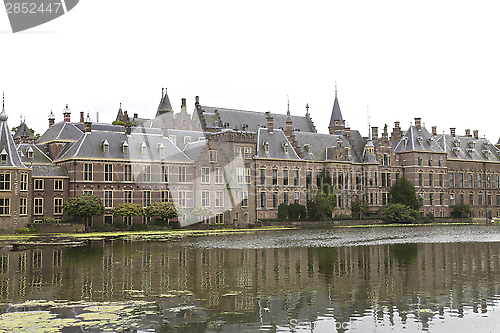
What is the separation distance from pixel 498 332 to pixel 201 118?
73.6 m

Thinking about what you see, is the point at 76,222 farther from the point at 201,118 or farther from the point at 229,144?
the point at 201,118

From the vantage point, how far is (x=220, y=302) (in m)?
19.3

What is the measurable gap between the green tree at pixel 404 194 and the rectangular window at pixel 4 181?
57702 mm

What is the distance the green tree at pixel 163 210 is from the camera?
62.8m

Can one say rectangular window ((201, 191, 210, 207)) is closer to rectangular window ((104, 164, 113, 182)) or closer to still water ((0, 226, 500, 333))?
rectangular window ((104, 164, 113, 182))

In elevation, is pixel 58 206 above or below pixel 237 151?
below

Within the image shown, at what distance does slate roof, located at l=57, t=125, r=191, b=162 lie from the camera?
63.7 meters

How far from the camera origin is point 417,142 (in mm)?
94688

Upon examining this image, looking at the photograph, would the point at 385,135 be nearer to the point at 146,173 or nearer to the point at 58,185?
the point at 146,173

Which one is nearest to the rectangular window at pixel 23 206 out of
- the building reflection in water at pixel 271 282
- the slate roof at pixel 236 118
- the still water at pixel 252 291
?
the building reflection in water at pixel 271 282

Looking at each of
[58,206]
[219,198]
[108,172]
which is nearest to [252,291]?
[58,206]

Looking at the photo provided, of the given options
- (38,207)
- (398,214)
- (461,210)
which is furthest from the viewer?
(461,210)

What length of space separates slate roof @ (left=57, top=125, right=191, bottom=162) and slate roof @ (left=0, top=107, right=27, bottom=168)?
6.44 m

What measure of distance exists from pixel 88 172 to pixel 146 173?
681cm
